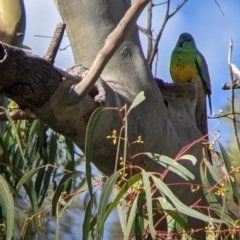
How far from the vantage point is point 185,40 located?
3100 mm

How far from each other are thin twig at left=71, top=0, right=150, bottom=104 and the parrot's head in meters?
1.84

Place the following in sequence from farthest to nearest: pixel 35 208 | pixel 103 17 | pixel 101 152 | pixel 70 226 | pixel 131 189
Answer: pixel 70 226 < pixel 35 208 < pixel 103 17 < pixel 101 152 < pixel 131 189

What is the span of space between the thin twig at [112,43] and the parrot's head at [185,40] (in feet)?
6.03

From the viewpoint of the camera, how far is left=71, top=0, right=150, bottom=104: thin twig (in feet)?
3.78

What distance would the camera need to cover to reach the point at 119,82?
5.02 ft

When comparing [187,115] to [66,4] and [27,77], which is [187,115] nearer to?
[66,4]

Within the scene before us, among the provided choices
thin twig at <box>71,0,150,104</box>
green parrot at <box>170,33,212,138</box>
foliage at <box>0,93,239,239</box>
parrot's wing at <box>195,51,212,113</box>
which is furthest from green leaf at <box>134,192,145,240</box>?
parrot's wing at <box>195,51,212,113</box>

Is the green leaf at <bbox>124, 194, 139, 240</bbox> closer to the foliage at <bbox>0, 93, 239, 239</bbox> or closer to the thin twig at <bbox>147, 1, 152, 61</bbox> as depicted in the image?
the foliage at <bbox>0, 93, 239, 239</bbox>

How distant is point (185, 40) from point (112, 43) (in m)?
1.96

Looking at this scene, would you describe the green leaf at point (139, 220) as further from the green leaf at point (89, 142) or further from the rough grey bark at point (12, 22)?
the rough grey bark at point (12, 22)

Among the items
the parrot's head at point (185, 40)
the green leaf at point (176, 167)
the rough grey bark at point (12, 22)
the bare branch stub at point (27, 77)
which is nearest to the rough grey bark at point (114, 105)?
the bare branch stub at point (27, 77)

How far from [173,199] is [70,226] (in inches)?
93.5

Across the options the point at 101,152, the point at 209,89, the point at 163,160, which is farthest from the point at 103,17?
the point at 209,89

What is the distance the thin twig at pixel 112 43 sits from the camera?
1.15 metres
